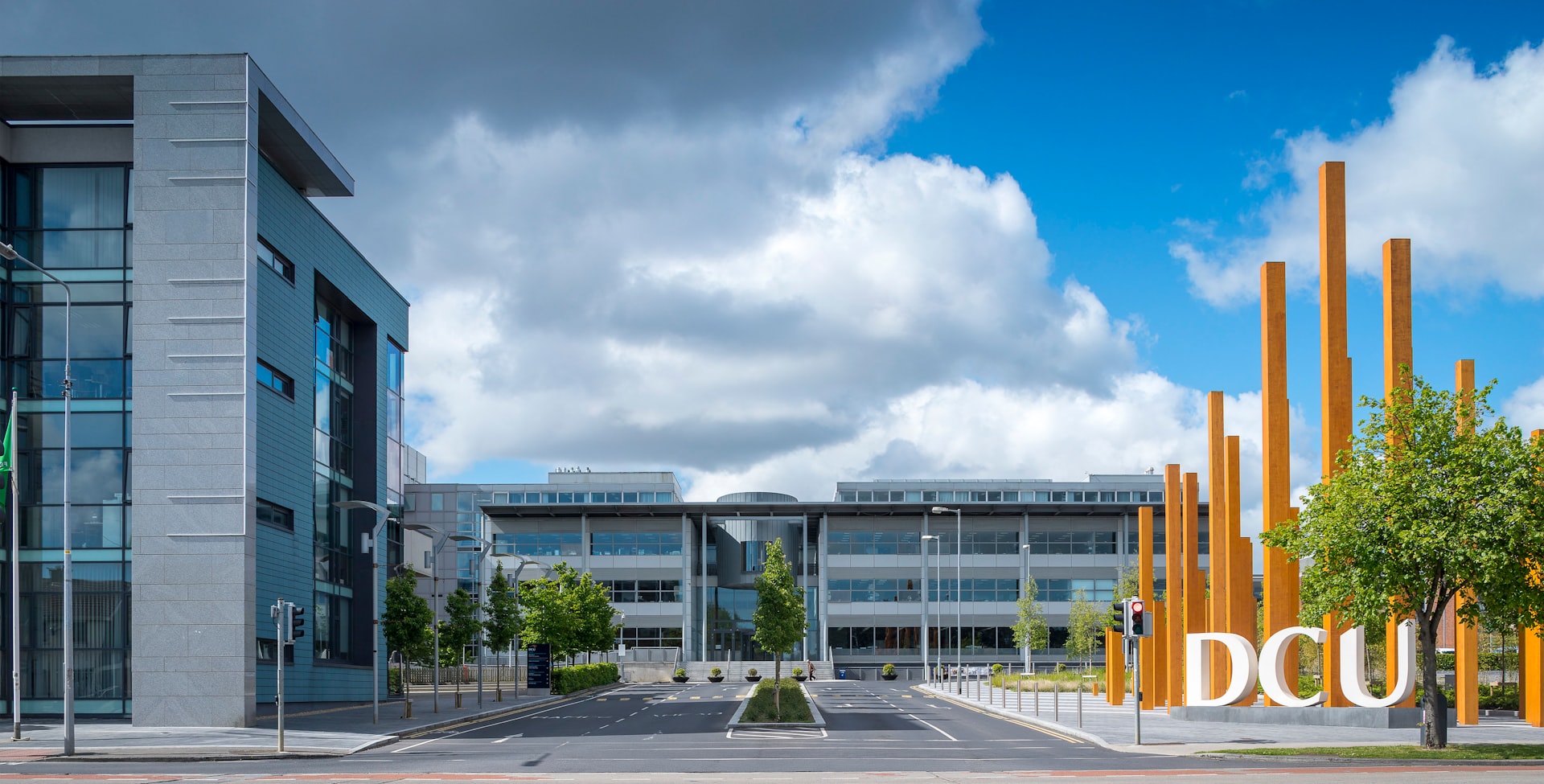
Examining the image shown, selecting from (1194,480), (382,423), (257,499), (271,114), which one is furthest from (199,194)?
(1194,480)

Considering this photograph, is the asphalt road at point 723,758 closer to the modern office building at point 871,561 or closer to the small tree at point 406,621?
the small tree at point 406,621

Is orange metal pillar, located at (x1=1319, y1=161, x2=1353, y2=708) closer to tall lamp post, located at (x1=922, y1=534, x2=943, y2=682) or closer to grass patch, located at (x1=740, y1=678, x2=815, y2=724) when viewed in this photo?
grass patch, located at (x1=740, y1=678, x2=815, y2=724)

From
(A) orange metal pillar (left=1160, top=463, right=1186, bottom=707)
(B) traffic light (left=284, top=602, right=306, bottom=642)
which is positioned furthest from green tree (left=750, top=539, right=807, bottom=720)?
(B) traffic light (left=284, top=602, right=306, bottom=642)

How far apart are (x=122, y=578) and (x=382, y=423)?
2226cm

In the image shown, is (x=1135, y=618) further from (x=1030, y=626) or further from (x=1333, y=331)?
(x=1030, y=626)

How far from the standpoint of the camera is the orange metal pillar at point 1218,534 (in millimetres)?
38750

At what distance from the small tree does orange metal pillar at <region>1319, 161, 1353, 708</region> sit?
113 feet

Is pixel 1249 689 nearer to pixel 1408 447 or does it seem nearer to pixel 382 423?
pixel 1408 447

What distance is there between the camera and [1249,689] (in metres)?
37.3

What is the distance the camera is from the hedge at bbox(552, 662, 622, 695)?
70062 mm

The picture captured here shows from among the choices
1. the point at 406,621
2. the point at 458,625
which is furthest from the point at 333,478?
the point at 406,621

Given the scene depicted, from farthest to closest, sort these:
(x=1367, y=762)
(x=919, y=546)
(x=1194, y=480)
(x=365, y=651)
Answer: (x=919, y=546)
(x=365, y=651)
(x=1194, y=480)
(x=1367, y=762)

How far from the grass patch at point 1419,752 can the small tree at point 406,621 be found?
3503cm

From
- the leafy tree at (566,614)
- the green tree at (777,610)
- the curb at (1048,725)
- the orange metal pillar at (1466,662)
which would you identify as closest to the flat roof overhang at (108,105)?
the green tree at (777,610)
